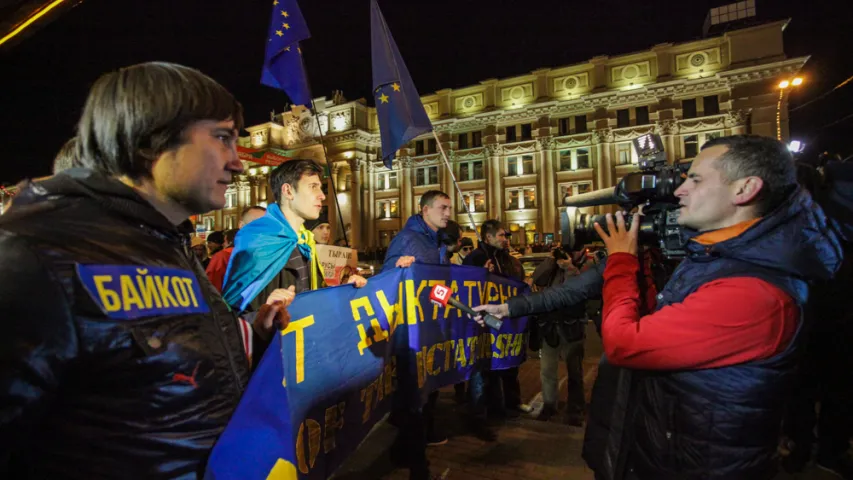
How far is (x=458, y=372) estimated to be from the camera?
4391 mm

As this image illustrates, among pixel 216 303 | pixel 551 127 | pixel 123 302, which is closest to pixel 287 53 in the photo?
pixel 216 303

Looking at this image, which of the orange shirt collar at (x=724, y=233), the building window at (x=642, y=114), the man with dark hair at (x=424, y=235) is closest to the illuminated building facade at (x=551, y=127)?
the building window at (x=642, y=114)

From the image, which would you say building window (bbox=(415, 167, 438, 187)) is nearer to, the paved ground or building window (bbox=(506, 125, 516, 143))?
building window (bbox=(506, 125, 516, 143))

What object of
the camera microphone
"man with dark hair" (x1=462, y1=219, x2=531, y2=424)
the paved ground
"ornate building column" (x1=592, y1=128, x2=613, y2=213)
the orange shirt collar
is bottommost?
the paved ground

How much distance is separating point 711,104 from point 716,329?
48528 millimetres

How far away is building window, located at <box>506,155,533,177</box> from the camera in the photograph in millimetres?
47719

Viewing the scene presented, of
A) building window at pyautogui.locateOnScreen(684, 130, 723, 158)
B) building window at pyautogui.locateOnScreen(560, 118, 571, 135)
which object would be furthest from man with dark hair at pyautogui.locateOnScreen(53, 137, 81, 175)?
building window at pyautogui.locateOnScreen(560, 118, 571, 135)

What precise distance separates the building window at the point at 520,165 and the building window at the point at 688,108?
1529 centimetres

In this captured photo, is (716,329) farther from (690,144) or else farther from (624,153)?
(690,144)

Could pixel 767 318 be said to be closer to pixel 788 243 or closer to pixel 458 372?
pixel 788 243

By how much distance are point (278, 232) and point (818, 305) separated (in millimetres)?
4962

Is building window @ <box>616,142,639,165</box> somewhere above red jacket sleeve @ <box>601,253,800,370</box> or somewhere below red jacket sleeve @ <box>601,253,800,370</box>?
above

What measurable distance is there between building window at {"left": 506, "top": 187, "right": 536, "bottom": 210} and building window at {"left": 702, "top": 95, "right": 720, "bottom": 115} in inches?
702

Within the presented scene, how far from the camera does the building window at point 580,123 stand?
45.4 metres
